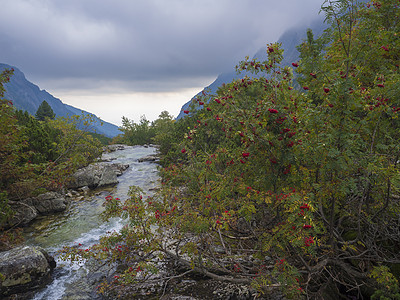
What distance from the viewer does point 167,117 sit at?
64.0 metres

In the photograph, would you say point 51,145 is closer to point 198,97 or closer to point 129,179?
point 129,179

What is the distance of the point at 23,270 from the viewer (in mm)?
7160

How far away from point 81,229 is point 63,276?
402cm

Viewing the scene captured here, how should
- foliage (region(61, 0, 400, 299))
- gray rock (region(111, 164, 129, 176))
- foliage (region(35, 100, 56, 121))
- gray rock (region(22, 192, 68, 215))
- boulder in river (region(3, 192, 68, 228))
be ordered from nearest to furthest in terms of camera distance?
foliage (region(61, 0, 400, 299))
boulder in river (region(3, 192, 68, 228))
gray rock (region(22, 192, 68, 215))
gray rock (region(111, 164, 129, 176))
foliage (region(35, 100, 56, 121))

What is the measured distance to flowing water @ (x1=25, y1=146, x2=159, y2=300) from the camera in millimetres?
7062

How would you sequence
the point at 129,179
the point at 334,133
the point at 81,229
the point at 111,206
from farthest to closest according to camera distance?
1. the point at 129,179
2. the point at 81,229
3. the point at 111,206
4. the point at 334,133

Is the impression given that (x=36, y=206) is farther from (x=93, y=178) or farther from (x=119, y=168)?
(x=119, y=168)

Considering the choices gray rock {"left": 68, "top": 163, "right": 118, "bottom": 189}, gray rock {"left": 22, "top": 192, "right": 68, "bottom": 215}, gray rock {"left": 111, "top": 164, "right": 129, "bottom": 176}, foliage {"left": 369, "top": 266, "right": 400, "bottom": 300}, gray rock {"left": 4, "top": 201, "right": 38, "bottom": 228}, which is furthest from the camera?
gray rock {"left": 111, "top": 164, "right": 129, "bottom": 176}

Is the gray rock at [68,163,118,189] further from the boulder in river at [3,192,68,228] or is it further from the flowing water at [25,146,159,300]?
the boulder in river at [3,192,68,228]

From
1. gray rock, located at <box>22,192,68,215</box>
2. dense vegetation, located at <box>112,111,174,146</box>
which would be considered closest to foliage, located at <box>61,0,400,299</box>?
gray rock, located at <box>22,192,68,215</box>

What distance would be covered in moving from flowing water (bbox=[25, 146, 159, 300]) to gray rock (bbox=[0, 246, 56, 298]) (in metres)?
0.44

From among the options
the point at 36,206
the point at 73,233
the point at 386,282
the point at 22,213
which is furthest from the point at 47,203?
the point at 386,282

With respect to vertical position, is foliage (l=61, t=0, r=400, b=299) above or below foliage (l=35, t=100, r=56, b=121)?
below

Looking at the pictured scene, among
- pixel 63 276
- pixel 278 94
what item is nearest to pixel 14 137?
pixel 63 276
